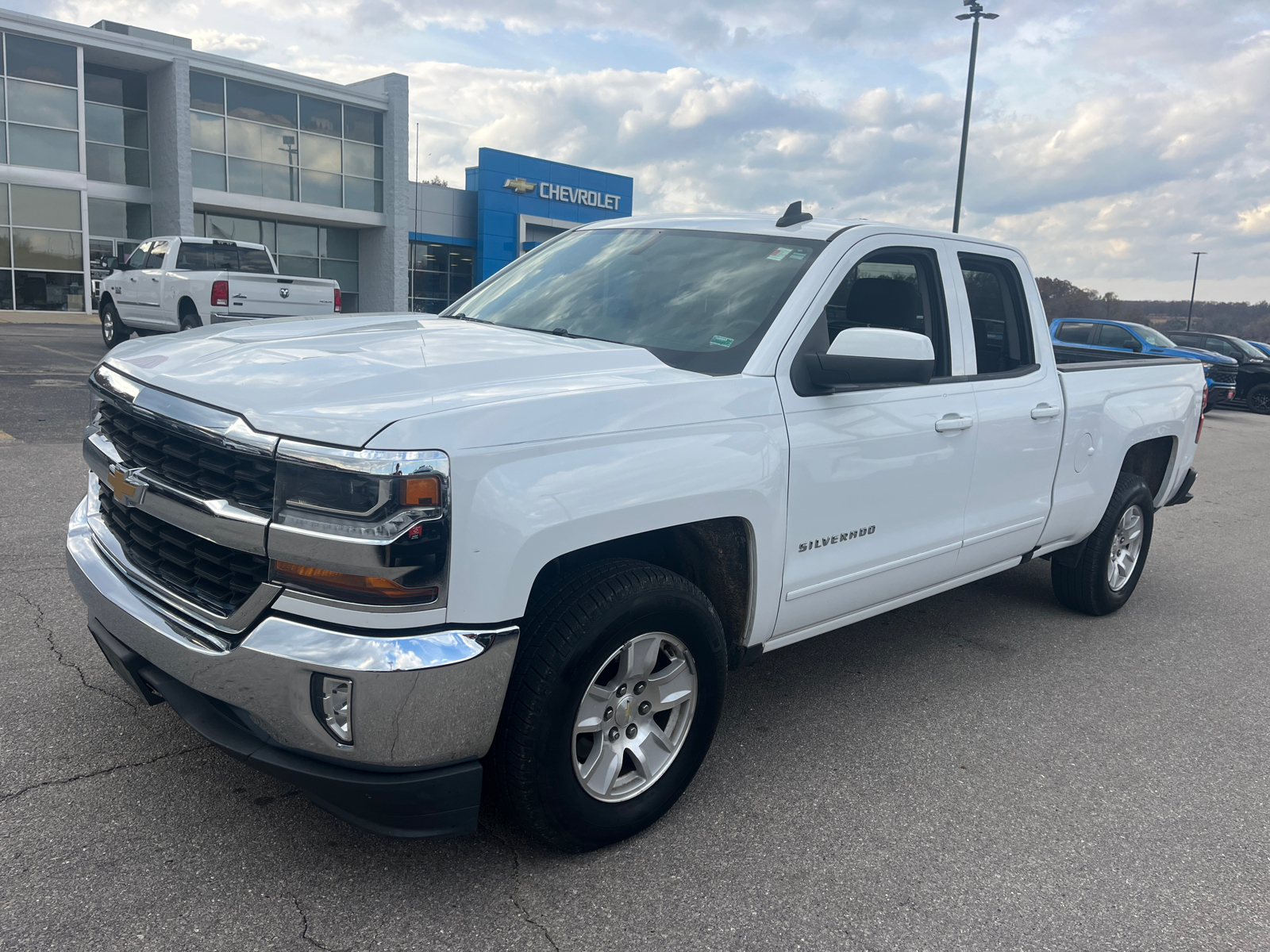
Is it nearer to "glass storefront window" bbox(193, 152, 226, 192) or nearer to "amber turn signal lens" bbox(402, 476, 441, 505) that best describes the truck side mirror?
"amber turn signal lens" bbox(402, 476, 441, 505)

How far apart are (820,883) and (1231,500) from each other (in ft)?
29.3

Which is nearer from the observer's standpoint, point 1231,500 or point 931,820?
point 931,820

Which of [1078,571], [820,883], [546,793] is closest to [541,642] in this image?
[546,793]

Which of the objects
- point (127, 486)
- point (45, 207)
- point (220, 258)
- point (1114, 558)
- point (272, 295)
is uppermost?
point (45, 207)

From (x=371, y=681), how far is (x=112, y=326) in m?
18.8

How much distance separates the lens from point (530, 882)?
268 centimetres

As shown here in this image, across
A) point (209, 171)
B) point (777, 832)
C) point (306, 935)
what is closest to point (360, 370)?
point (306, 935)

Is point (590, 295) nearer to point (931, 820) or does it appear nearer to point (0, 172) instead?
point (931, 820)

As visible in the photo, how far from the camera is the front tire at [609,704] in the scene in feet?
8.29

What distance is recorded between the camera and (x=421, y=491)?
225cm

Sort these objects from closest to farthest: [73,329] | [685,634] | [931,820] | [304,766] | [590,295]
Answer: [304,766] → [685,634] → [931,820] → [590,295] → [73,329]

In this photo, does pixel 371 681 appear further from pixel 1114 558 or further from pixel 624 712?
pixel 1114 558

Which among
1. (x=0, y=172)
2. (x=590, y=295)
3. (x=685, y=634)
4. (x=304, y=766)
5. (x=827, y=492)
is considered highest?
(x=0, y=172)


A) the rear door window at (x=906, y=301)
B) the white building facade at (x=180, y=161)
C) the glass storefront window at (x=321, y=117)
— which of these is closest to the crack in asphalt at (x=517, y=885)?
the rear door window at (x=906, y=301)
